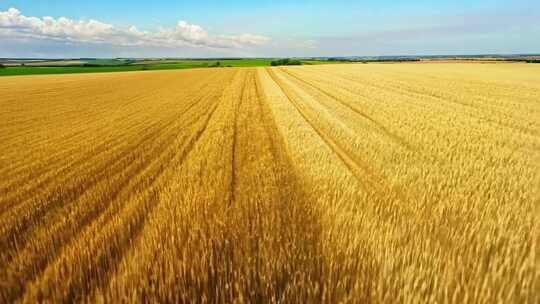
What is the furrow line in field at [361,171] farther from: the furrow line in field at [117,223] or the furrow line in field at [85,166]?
the furrow line in field at [85,166]

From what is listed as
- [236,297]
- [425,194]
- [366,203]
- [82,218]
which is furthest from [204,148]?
[236,297]

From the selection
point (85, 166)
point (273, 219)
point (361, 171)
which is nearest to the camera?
point (273, 219)

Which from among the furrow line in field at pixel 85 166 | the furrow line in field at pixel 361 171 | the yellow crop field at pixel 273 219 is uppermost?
the yellow crop field at pixel 273 219

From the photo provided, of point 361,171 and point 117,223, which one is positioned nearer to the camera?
point 117,223

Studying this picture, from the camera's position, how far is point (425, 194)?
312cm

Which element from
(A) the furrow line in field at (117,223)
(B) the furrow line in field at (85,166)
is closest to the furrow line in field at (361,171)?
(A) the furrow line in field at (117,223)

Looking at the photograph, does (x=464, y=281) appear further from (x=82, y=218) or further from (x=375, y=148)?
(x=375, y=148)

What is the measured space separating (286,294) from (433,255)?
41.6 inches

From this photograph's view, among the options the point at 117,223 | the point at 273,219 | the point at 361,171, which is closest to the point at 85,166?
the point at 117,223

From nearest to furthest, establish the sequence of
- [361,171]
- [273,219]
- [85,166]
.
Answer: [273,219], [361,171], [85,166]

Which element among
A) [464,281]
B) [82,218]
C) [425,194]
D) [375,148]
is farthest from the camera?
[375,148]

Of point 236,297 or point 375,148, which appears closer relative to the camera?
point 236,297

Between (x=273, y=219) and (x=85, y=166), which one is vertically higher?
(x=273, y=219)

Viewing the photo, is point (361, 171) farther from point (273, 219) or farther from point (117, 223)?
point (117, 223)
